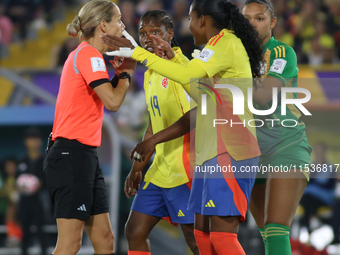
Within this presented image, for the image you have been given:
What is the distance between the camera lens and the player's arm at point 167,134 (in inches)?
126

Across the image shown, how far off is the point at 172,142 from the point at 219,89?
76 centimetres

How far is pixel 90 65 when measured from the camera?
3135mm

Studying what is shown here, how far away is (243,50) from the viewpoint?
2994mm

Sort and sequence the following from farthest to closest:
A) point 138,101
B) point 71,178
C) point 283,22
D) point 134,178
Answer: point 283,22 < point 138,101 < point 134,178 < point 71,178

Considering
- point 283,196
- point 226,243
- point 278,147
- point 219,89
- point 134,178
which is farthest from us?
point 134,178

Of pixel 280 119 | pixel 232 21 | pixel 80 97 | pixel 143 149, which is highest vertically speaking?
pixel 232 21

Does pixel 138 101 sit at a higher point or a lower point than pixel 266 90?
higher

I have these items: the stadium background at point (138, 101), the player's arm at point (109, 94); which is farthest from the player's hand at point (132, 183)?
the stadium background at point (138, 101)

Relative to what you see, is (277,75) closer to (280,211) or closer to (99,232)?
(280,211)

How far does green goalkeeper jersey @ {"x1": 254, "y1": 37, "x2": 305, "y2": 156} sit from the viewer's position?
3.33 metres

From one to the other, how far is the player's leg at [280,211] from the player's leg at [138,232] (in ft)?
2.93

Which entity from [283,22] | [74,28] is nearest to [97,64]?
[74,28]

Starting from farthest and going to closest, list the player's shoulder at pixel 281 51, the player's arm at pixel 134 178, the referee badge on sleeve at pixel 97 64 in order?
the player's arm at pixel 134 178, the player's shoulder at pixel 281 51, the referee badge on sleeve at pixel 97 64

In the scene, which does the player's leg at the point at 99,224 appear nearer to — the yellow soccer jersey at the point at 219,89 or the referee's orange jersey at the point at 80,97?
the referee's orange jersey at the point at 80,97
